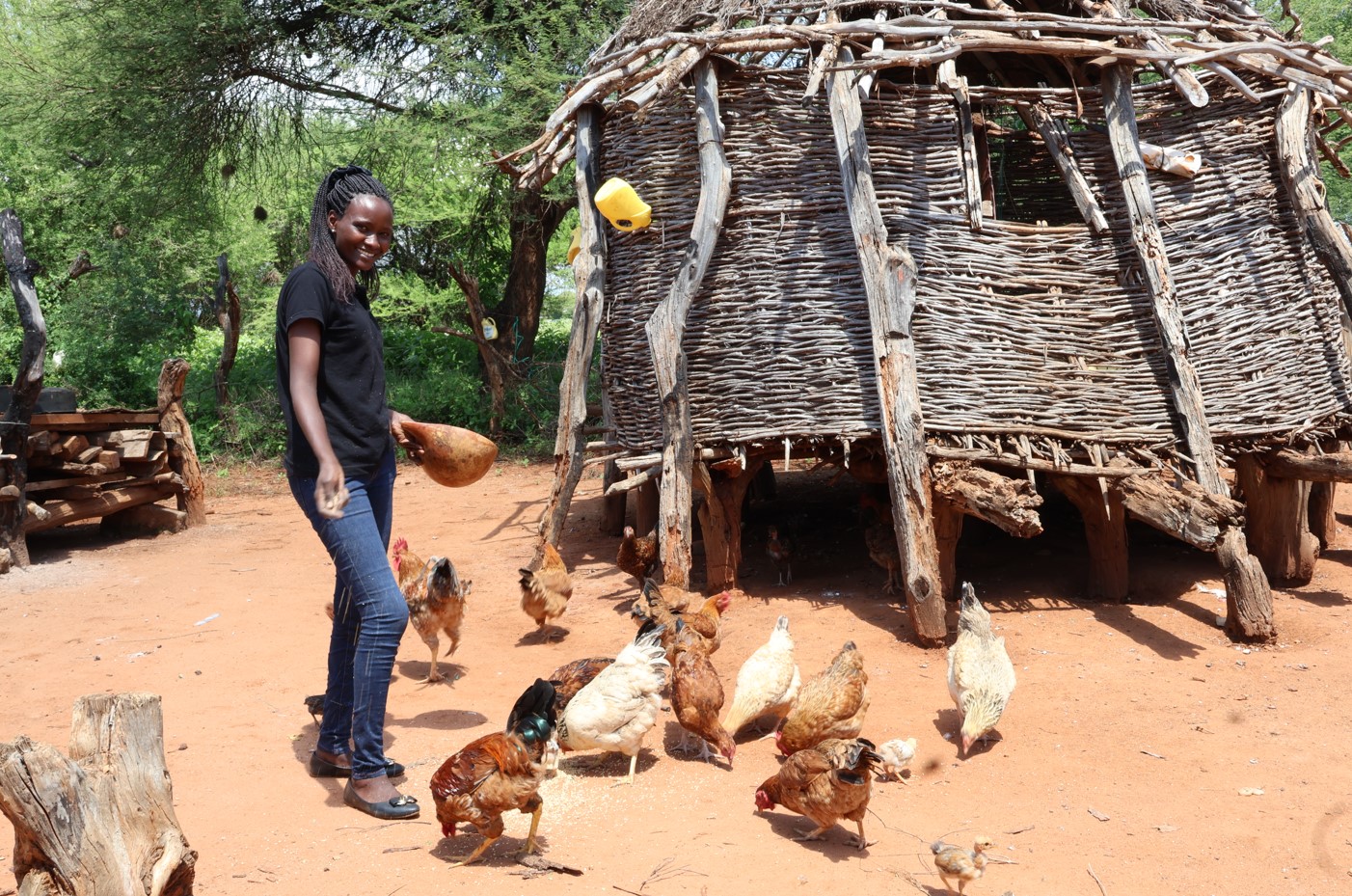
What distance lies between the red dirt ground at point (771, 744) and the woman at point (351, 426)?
0.52 metres

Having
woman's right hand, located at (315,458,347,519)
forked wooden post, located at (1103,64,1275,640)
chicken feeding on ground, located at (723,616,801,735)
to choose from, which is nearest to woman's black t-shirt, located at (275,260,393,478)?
woman's right hand, located at (315,458,347,519)

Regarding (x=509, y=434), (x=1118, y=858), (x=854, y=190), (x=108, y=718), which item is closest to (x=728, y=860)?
(x=1118, y=858)

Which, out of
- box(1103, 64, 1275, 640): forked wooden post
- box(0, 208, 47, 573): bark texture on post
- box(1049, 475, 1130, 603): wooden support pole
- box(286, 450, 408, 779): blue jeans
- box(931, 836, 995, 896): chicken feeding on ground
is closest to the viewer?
box(931, 836, 995, 896): chicken feeding on ground

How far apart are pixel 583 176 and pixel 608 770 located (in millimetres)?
5223

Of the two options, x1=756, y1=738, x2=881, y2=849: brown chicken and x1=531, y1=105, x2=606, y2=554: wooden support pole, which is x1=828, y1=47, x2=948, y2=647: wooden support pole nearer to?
x1=531, y1=105, x2=606, y2=554: wooden support pole

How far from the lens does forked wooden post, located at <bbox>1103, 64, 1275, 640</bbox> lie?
6754 mm

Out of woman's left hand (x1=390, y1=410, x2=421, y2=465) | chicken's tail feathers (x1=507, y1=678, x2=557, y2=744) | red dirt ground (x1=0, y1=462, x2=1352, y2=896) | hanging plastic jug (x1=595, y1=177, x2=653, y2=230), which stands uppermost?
hanging plastic jug (x1=595, y1=177, x2=653, y2=230)

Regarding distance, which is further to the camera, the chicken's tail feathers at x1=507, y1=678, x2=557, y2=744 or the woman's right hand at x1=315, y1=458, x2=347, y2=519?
the chicken's tail feathers at x1=507, y1=678, x2=557, y2=744

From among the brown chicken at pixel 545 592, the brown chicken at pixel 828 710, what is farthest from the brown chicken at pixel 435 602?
the brown chicken at pixel 828 710

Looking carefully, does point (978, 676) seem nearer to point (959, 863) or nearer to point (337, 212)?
point (959, 863)

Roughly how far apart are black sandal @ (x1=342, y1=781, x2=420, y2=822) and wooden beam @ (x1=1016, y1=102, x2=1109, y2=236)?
6361 mm

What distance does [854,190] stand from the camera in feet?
23.9

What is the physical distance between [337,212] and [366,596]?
157cm

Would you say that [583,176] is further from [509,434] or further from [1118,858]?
[509,434]
